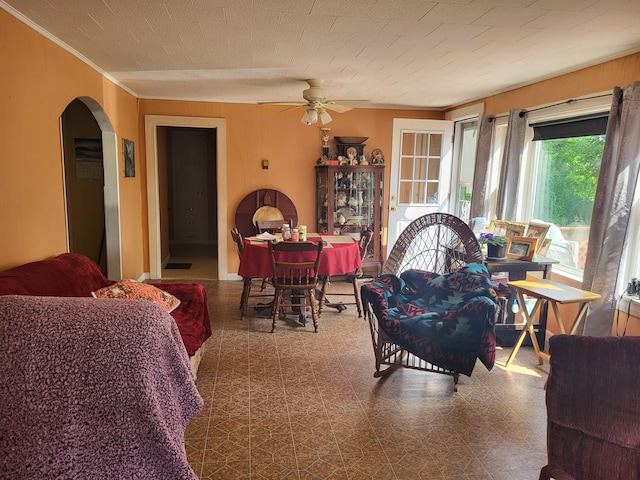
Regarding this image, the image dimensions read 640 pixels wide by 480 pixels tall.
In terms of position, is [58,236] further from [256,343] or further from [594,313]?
[594,313]

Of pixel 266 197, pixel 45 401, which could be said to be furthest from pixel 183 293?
pixel 266 197

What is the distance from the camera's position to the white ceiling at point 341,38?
2.57 metres

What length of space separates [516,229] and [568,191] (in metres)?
0.61

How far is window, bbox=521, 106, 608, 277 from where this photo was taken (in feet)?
12.8

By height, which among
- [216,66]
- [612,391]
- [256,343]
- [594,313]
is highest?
[216,66]

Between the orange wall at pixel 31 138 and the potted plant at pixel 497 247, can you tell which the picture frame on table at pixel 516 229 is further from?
the orange wall at pixel 31 138

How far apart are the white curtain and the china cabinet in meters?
3.05

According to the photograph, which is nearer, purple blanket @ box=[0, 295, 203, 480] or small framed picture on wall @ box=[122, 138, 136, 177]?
purple blanket @ box=[0, 295, 203, 480]

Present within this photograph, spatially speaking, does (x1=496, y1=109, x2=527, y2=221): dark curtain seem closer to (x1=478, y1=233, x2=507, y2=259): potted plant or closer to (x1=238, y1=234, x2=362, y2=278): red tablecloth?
(x1=478, y1=233, x2=507, y2=259): potted plant

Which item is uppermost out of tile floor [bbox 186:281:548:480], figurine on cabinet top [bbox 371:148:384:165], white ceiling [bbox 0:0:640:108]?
white ceiling [bbox 0:0:640:108]

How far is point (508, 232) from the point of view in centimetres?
422

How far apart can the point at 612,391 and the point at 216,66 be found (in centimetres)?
372

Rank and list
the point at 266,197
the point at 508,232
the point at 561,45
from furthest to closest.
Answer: the point at 266,197
the point at 508,232
the point at 561,45

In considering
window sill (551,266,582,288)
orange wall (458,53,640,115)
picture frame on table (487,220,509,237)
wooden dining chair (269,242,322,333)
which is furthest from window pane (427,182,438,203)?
wooden dining chair (269,242,322,333)
